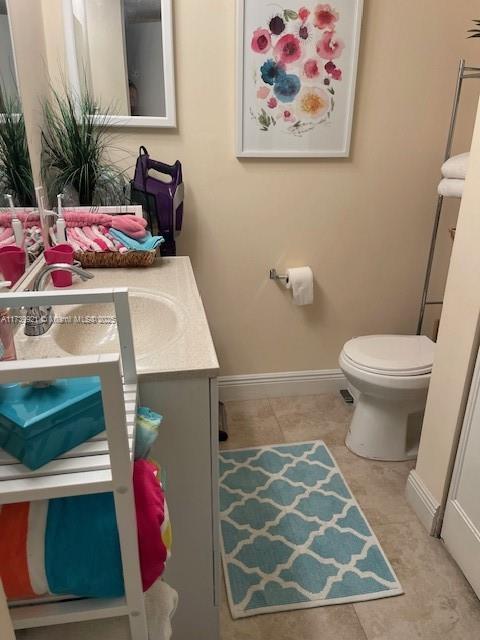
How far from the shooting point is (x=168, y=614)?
0.91m

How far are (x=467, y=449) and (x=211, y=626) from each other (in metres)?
0.92

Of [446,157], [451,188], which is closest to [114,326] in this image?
[451,188]

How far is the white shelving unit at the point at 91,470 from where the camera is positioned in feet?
2.02

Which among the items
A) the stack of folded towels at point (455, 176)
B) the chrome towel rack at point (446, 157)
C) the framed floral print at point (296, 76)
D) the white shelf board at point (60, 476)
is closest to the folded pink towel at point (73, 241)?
the framed floral print at point (296, 76)

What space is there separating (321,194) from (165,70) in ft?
2.79

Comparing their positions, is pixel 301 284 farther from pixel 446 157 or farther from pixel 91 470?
pixel 91 470

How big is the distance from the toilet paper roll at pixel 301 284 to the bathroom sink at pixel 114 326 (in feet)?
3.02

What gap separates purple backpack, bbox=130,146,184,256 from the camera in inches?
72.6

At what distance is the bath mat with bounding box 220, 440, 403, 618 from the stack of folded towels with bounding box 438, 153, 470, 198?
1.24 metres

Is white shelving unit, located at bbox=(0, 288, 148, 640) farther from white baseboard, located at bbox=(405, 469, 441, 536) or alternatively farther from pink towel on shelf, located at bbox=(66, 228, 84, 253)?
white baseboard, located at bbox=(405, 469, 441, 536)

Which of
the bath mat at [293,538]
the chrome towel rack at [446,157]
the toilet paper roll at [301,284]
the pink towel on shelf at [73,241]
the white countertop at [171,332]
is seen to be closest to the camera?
the white countertop at [171,332]

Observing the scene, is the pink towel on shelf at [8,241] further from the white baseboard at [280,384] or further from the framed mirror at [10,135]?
the white baseboard at [280,384]

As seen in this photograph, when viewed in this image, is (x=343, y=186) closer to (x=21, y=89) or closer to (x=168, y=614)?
(x=21, y=89)

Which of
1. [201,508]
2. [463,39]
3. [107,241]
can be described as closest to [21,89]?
[107,241]
